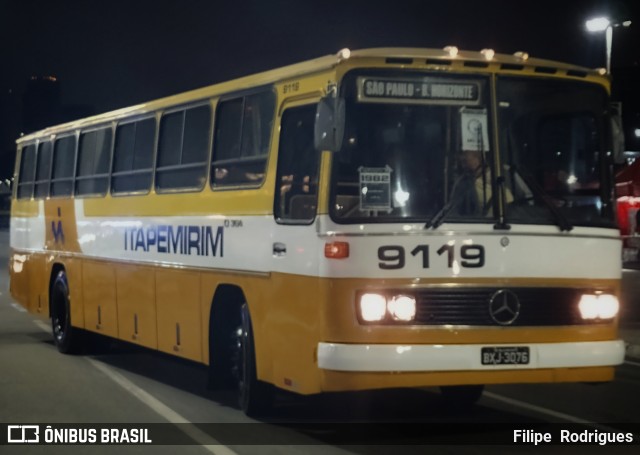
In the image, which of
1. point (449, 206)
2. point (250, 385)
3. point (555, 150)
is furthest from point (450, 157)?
point (250, 385)

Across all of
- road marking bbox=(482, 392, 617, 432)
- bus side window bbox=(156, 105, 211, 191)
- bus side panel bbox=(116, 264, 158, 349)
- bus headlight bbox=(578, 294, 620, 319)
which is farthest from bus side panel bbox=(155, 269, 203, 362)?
bus headlight bbox=(578, 294, 620, 319)

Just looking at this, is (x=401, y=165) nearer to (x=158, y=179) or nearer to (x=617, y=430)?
(x=617, y=430)

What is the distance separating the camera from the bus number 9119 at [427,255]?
9375 millimetres

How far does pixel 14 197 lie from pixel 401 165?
40.6 ft

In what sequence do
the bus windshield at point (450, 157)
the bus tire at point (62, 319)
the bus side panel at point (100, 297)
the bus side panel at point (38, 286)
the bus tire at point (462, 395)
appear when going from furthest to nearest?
the bus side panel at point (38, 286)
the bus tire at point (62, 319)
the bus side panel at point (100, 297)
the bus tire at point (462, 395)
the bus windshield at point (450, 157)

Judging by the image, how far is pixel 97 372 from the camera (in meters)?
14.5

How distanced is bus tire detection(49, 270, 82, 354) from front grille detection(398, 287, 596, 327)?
27.1ft

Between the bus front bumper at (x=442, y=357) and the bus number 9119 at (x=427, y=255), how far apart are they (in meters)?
0.61

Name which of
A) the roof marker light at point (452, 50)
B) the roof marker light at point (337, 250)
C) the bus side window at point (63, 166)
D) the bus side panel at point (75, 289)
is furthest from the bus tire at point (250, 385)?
the bus side window at point (63, 166)

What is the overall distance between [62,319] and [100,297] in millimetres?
1727

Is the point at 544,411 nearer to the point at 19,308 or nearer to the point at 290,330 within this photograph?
the point at 290,330

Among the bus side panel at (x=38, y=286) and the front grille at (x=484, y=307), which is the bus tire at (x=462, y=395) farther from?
the bus side panel at (x=38, y=286)

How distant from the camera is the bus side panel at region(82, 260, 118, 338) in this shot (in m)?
15.2

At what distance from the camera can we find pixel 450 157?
9.61 metres
